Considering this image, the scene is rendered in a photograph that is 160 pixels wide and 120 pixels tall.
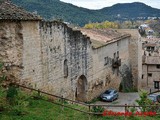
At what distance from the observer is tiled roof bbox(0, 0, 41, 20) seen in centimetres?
1741

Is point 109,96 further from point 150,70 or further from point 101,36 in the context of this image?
point 150,70

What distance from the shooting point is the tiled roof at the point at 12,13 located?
17.4m

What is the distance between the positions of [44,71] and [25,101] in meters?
4.80

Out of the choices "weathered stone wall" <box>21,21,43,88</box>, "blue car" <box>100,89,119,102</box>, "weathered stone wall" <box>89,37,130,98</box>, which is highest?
"weathered stone wall" <box>21,21,43,88</box>

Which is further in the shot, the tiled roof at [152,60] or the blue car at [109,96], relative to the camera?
the tiled roof at [152,60]

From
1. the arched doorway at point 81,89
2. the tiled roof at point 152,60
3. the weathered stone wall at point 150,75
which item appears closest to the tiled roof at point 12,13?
the arched doorway at point 81,89

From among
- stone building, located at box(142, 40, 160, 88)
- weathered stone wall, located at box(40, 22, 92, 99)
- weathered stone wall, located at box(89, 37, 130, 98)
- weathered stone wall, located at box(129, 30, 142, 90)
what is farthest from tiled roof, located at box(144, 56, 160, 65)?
weathered stone wall, located at box(40, 22, 92, 99)

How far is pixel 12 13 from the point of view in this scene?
58.8 feet

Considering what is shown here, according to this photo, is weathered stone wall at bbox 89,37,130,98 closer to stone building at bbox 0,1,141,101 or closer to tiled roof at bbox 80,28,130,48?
stone building at bbox 0,1,141,101

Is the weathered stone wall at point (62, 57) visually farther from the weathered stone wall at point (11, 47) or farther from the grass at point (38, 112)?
the grass at point (38, 112)

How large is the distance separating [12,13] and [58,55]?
6.45 meters

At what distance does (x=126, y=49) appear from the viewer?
42094 millimetres

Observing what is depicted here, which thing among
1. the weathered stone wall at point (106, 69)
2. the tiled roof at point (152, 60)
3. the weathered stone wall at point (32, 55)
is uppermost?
the weathered stone wall at point (32, 55)

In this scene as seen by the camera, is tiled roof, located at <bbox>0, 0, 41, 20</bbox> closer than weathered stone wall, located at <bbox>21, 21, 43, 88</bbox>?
Yes
